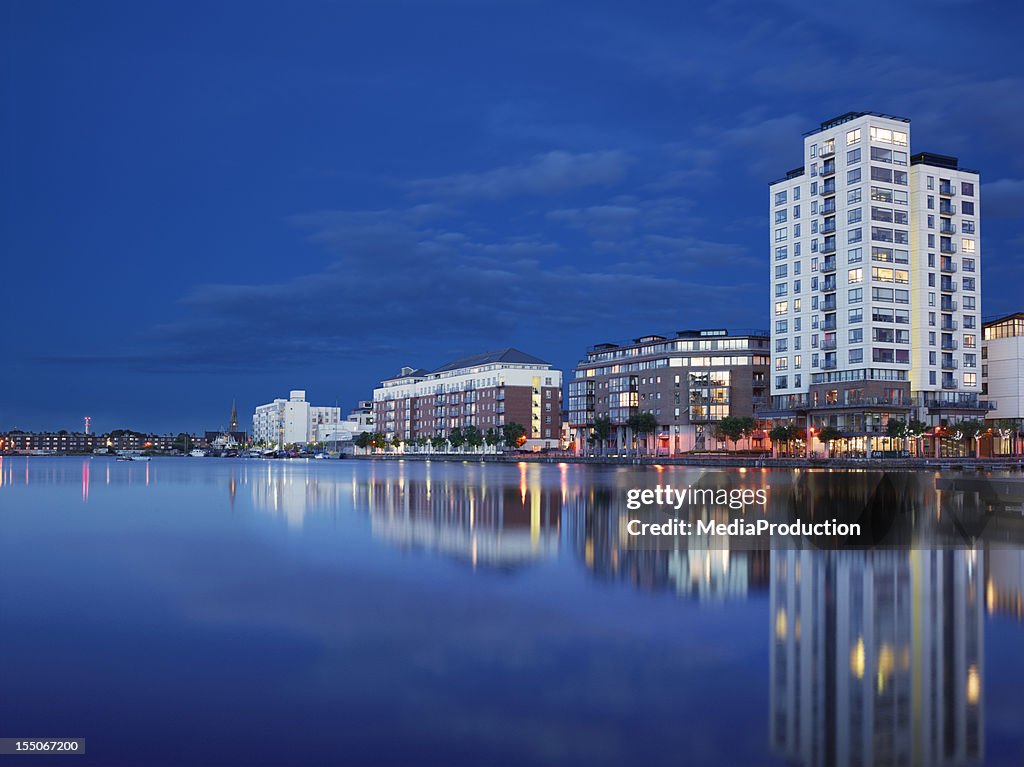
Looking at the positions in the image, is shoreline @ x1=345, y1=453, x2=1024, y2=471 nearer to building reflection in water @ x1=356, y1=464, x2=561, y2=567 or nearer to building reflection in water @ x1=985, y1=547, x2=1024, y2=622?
building reflection in water @ x1=356, y1=464, x2=561, y2=567

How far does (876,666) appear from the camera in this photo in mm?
12703

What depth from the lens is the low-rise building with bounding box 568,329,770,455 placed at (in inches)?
5842

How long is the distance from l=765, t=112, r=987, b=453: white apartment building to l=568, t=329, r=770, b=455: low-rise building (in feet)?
71.5

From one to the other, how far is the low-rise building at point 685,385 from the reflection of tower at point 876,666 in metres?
119

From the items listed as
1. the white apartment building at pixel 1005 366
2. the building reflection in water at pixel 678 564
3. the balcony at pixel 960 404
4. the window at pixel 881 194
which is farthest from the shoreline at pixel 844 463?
the building reflection in water at pixel 678 564

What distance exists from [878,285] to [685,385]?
45.2 metres

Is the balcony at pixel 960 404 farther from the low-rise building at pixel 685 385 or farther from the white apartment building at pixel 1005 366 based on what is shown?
the low-rise building at pixel 685 385

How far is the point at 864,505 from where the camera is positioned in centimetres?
4434

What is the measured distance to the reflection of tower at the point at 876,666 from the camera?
975 centimetres

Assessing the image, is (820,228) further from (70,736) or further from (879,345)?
(70,736)

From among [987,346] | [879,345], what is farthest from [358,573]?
[987,346]

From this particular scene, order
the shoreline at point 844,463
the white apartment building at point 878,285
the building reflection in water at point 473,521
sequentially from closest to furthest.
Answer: the building reflection in water at point 473,521
the shoreline at point 844,463
the white apartment building at point 878,285

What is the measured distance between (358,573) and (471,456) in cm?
17355

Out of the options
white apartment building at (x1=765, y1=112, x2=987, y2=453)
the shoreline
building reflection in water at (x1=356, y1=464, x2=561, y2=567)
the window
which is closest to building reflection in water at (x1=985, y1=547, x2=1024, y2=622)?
building reflection in water at (x1=356, y1=464, x2=561, y2=567)
